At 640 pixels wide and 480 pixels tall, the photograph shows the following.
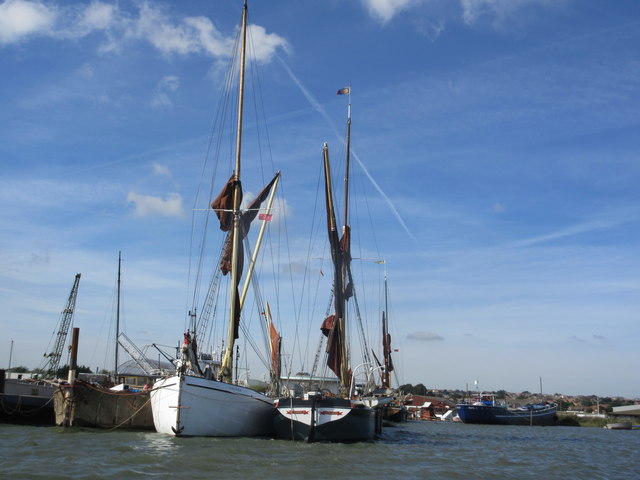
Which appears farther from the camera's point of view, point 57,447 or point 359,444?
point 359,444

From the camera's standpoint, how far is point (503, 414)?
350 feet

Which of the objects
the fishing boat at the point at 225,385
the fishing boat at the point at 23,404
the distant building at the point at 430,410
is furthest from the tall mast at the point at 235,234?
the distant building at the point at 430,410

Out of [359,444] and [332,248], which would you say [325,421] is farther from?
[332,248]

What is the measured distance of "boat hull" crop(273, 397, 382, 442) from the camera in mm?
38125

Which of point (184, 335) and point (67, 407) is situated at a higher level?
point (184, 335)

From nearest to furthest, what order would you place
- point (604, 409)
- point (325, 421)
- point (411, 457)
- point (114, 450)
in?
point (114, 450)
point (411, 457)
point (325, 421)
point (604, 409)

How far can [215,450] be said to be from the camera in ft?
104

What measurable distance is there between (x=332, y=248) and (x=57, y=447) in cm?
2831

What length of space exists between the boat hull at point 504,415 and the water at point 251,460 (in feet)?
202

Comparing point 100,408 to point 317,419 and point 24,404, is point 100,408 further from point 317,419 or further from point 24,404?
point 317,419

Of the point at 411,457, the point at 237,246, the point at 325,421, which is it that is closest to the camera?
the point at 411,457

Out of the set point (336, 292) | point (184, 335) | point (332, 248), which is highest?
point (332, 248)

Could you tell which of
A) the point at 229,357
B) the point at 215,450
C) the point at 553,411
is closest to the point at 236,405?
the point at 229,357

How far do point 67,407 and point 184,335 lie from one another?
34.7 ft
